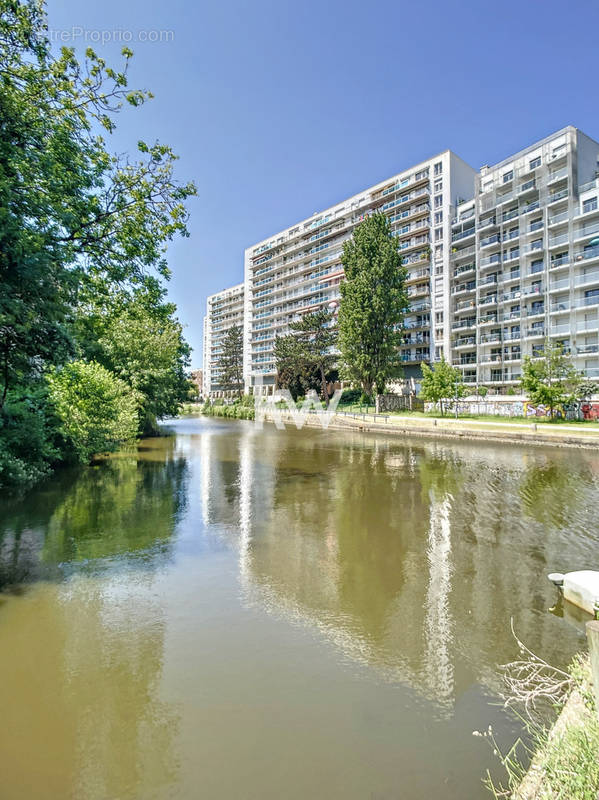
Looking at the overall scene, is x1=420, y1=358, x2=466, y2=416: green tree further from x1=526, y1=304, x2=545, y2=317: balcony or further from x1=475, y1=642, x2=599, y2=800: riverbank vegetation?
x1=475, y1=642, x2=599, y2=800: riverbank vegetation

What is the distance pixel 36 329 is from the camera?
255 inches

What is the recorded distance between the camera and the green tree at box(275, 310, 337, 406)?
60.4m

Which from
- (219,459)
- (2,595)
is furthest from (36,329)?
Answer: (219,459)

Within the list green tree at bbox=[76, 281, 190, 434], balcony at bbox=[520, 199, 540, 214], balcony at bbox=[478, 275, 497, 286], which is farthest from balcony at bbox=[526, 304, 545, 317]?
green tree at bbox=[76, 281, 190, 434]

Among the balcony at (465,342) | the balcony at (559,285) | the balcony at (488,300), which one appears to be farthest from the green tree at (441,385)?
the balcony at (559,285)

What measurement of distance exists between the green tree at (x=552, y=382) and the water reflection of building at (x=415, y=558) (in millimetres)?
16163

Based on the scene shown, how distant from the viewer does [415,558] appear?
7480 mm

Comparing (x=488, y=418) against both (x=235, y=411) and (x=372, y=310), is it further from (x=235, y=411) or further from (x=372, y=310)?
(x=235, y=411)

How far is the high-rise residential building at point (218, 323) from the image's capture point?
10556 centimetres

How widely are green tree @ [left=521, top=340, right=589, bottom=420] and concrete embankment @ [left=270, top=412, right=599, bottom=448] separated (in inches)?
82.0

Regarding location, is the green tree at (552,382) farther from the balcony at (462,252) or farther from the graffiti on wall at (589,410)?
the balcony at (462,252)

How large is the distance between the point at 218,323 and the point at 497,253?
81.1 meters

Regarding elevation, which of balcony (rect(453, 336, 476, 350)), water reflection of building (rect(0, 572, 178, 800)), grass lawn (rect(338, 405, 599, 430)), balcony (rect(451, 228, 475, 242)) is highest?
balcony (rect(451, 228, 475, 242))

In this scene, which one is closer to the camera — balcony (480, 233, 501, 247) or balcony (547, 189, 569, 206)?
balcony (547, 189, 569, 206)
